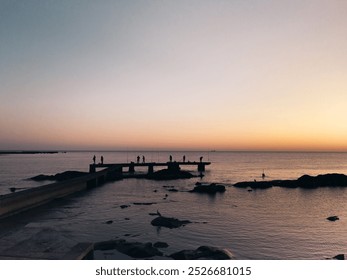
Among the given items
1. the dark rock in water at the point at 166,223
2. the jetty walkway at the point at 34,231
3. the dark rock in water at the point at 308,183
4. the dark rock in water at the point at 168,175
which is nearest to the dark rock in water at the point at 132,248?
the jetty walkway at the point at 34,231

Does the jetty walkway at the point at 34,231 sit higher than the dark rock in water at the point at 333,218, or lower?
higher

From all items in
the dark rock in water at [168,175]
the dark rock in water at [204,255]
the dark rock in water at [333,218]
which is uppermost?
the dark rock in water at [204,255]

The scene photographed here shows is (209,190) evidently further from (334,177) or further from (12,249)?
(12,249)

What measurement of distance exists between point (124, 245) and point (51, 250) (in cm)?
511

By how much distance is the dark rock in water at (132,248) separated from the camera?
644 inches

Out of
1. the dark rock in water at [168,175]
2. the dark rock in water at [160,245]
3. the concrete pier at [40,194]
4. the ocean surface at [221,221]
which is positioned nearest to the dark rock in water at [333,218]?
the ocean surface at [221,221]

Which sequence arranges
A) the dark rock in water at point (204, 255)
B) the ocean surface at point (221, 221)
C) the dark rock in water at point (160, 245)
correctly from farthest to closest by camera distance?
the ocean surface at point (221, 221) → the dark rock in water at point (160, 245) → the dark rock in water at point (204, 255)

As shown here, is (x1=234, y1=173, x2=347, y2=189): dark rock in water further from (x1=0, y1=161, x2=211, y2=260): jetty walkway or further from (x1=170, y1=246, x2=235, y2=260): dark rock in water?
(x1=170, y1=246, x2=235, y2=260): dark rock in water

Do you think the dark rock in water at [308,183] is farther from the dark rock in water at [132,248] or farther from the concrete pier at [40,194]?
the dark rock in water at [132,248]

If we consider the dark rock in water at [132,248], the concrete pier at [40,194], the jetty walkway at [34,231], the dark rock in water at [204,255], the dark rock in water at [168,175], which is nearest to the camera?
the jetty walkway at [34,231]

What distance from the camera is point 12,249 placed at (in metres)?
14.0

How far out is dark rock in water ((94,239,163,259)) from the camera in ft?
53.7

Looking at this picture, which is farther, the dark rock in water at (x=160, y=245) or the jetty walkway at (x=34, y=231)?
the dark rock in water at (x=160, y=245)

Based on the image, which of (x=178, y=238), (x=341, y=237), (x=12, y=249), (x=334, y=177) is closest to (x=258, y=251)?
(x=178, y=238)
